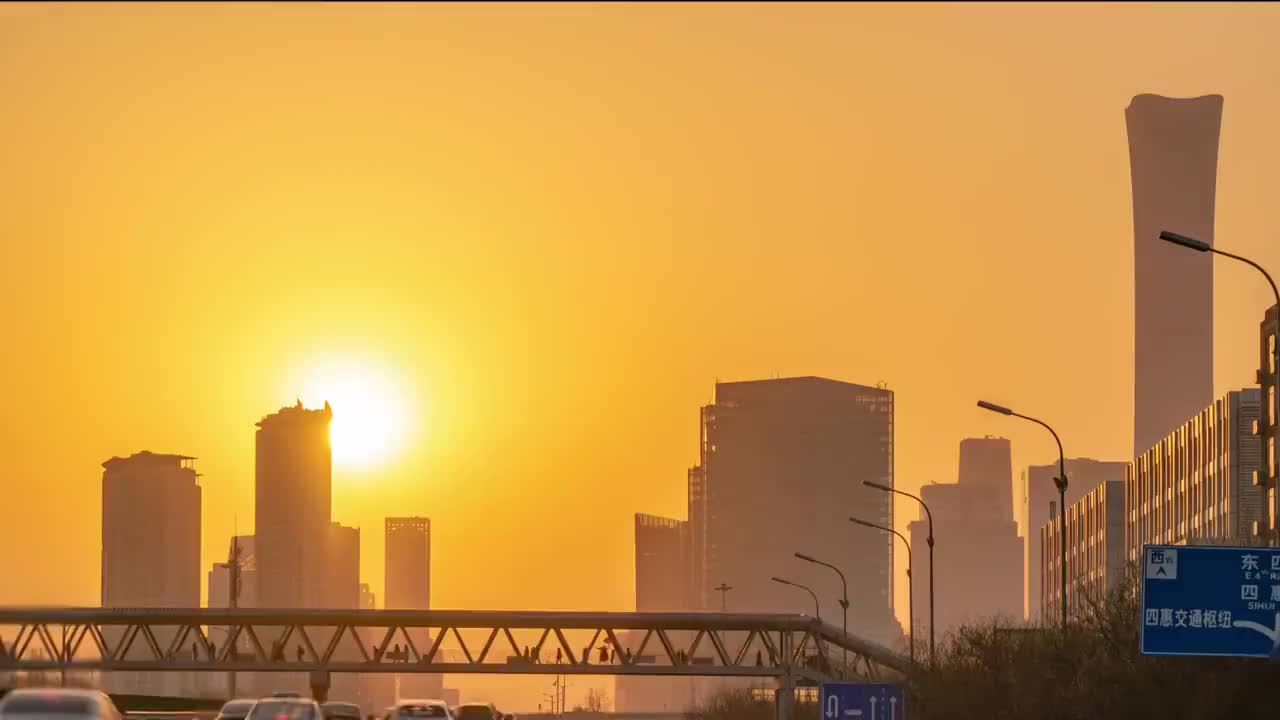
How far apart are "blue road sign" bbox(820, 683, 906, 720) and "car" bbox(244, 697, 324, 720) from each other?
11.4 meters

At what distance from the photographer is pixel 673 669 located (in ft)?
466

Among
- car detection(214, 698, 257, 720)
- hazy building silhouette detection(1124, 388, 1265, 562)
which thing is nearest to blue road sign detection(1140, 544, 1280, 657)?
car detection(214, 698, 257, 720)

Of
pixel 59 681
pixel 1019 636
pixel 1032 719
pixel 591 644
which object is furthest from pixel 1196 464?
pixel 59 681

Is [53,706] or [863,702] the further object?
[863,702]

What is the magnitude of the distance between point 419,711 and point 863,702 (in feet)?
56.6

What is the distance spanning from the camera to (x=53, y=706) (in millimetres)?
45188

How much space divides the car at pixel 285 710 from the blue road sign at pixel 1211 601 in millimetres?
18864

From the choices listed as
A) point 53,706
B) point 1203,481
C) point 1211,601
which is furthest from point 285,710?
point 1203,481

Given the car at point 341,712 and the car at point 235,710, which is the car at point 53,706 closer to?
the car at point 235,710

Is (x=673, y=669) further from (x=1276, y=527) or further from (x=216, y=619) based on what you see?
(x=1276, y=527)

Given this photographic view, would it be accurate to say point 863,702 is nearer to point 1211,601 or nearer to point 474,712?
point 1211,601

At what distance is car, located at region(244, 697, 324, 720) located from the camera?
182 ft

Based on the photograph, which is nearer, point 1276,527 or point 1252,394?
point 1276,527

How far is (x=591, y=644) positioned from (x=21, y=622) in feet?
112
